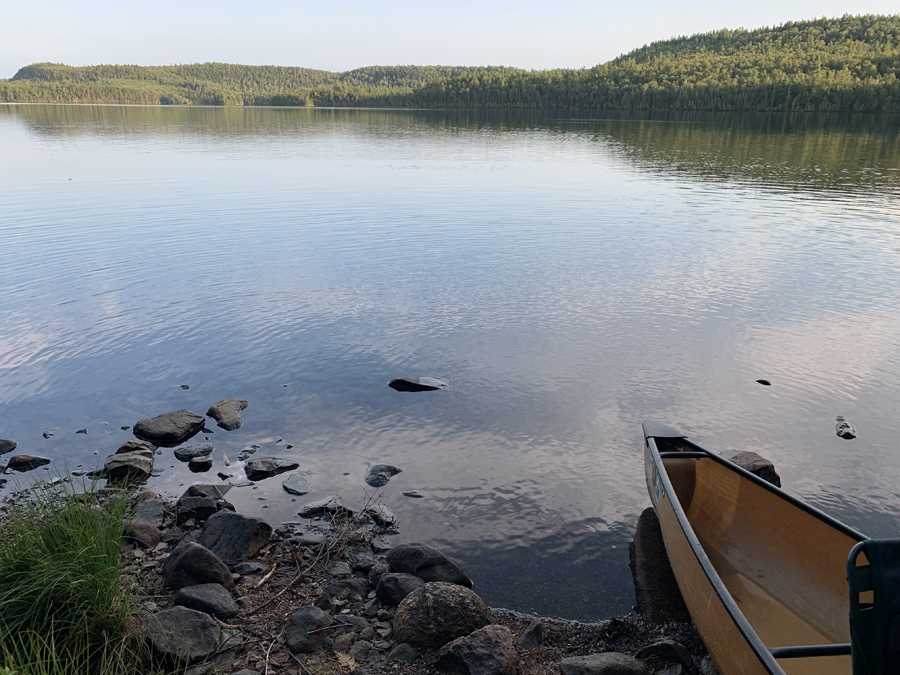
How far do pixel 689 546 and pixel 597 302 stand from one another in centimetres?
1213

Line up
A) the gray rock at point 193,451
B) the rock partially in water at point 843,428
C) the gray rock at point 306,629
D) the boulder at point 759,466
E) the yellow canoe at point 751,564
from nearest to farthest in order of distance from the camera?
the yellow canoe at point 751,564, the gray rock at point 306,629, the boulder at point 759,466, the gray rock at point 193,451, the rock partially in water at point 843,428

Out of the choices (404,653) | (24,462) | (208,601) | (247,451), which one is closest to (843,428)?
(404,653)

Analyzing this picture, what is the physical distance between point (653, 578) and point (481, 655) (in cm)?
274

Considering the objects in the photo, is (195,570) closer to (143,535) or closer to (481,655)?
(143,535)

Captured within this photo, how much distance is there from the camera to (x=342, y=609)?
6543 millimetres

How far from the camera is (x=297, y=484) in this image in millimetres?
9211

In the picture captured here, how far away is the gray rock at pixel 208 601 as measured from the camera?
6215 mm

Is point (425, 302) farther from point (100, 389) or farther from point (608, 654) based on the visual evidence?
point (608, 654)

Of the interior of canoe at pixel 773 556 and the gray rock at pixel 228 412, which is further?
the gray rock at pixel 228 412

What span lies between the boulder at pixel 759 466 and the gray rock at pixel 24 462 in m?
10.7

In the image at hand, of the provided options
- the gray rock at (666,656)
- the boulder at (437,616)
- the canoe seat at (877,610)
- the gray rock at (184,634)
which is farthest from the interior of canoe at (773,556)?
the gray rock at (184,634)

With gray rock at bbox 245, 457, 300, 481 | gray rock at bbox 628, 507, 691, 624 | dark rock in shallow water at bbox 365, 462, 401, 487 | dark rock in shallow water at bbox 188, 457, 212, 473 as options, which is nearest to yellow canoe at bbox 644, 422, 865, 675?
gray rock at bbox 628, 507, 691, 624

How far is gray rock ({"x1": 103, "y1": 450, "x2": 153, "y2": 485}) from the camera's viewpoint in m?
9.24

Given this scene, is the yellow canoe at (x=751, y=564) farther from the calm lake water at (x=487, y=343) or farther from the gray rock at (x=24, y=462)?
the gray rock at (x=24, y=462)
